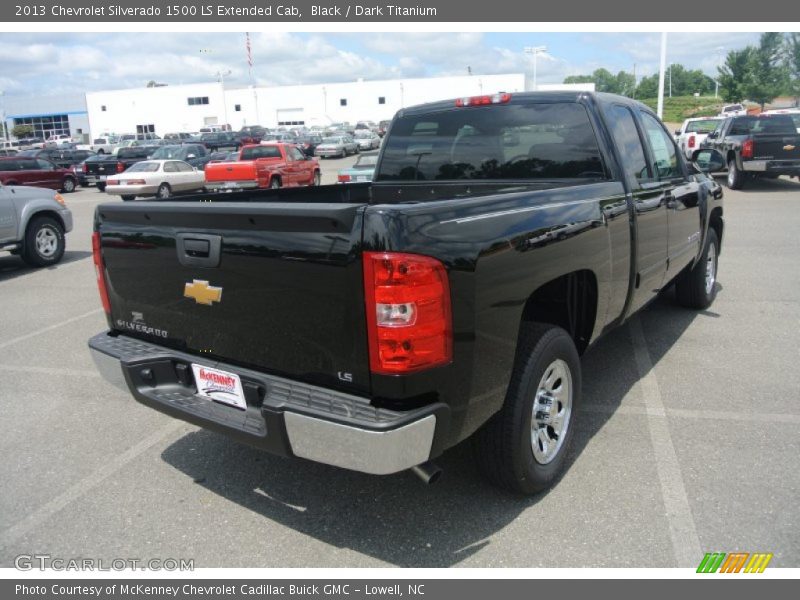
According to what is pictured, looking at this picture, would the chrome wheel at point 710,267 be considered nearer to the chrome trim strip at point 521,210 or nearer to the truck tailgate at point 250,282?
the chrome trim strip at point 521,210

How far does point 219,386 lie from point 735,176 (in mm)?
17886

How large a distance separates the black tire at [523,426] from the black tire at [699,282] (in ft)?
11.8

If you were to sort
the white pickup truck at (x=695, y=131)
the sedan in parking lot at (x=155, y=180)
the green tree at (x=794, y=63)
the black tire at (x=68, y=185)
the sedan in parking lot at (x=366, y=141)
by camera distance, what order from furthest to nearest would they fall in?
the green tree at (x=794, y=63) < the sedan in parking lot at (x=366, y=141) < the black tire at (x=68, y=185) < the white pickup truck at (x=695, y=131) < the sedan in parking lot at (x=155, y=180)

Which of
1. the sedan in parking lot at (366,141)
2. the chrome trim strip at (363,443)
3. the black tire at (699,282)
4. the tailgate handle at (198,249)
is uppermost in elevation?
the sedan in parking lot at (366,141)

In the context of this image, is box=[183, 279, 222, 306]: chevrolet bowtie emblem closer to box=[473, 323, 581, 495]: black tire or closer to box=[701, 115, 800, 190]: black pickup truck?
box=[473, 323, 581, 495]: black tire

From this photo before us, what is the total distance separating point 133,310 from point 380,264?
68.3 inches

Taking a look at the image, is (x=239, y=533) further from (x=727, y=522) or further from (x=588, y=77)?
(x=588, y=77)

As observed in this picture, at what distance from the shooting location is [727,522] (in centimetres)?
298

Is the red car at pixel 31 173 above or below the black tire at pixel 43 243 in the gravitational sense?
above

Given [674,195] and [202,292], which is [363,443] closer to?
[202,292]

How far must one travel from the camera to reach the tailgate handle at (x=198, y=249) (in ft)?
9.30

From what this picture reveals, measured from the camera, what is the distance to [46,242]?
1012cm

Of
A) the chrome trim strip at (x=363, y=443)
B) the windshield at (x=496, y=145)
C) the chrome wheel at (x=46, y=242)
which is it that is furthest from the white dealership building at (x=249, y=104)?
the chrome trim strip at (x=363, y=443)

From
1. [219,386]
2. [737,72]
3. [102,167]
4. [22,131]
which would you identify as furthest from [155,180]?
[22,131]
